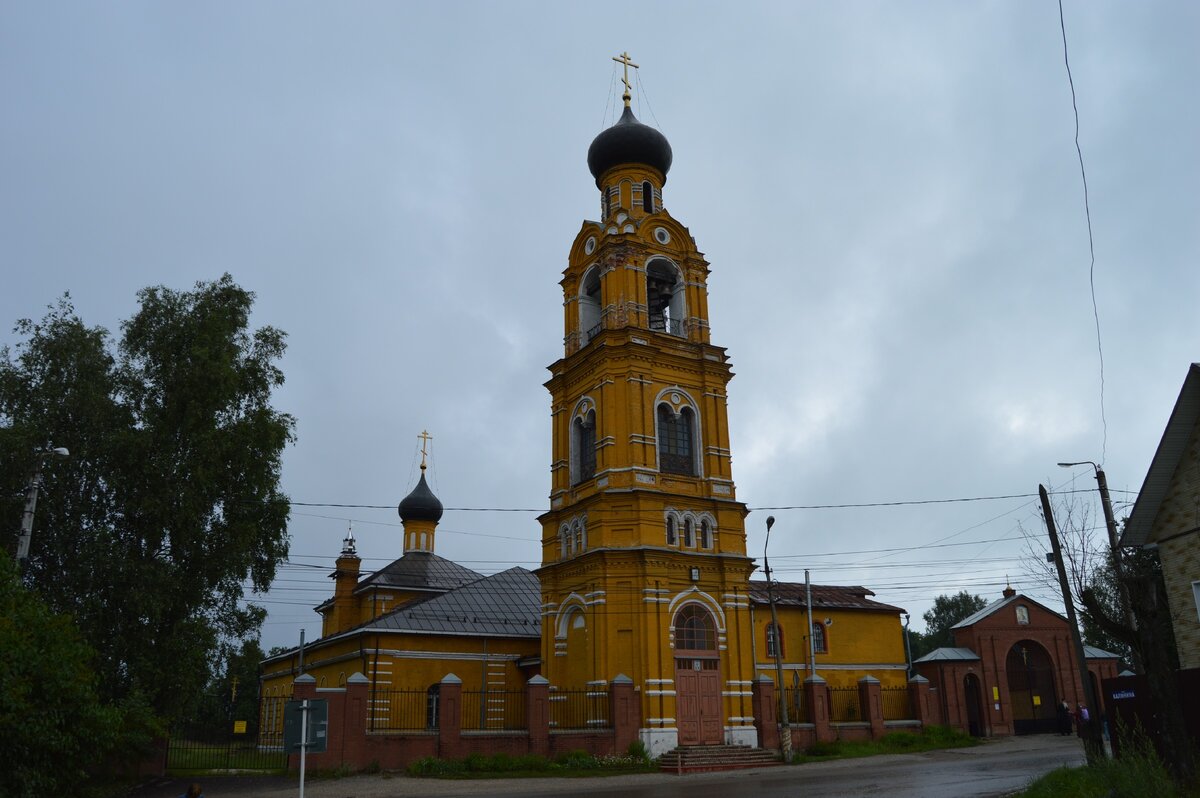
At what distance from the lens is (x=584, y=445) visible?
35062mm

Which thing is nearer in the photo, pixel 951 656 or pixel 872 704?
pixel 872 704

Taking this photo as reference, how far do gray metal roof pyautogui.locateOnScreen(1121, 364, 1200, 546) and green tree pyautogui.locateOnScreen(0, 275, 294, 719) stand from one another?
2310 cm

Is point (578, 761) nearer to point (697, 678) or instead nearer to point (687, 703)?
point (687, 703)

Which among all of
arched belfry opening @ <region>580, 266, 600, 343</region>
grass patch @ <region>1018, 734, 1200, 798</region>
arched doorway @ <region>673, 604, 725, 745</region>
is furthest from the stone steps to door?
arched belfry opening @ <region>580, 266, 600, 343</region>

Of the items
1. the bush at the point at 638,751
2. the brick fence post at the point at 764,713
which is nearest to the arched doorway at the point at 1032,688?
the brick fence post at the point at 764,713

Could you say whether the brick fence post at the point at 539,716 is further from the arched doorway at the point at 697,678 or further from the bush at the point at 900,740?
the bush at the point at 900,740

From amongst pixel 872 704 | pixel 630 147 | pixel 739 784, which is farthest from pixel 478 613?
pixel 630 147

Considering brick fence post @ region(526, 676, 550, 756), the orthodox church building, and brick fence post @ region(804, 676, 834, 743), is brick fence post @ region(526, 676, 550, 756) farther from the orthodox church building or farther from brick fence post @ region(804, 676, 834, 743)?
brick fence post @ region(804, 676, 834, 743)

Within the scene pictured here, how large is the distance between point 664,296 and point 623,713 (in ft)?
54.9

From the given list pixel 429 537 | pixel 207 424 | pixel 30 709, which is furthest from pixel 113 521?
pixel 429 537

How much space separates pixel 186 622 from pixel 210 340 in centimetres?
860

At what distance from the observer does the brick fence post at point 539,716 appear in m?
27.2

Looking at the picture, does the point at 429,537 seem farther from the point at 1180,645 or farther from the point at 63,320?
the point at 1180,645

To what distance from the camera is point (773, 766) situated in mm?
28688
